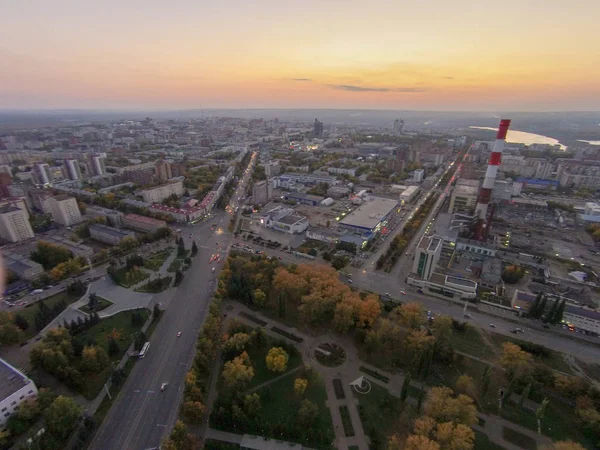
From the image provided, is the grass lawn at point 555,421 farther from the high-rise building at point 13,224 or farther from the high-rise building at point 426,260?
the high-rise building at point 13,224

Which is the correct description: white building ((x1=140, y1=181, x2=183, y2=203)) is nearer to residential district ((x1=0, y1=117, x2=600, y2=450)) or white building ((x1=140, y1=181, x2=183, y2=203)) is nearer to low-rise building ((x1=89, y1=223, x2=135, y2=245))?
residential district ((x1=0, y1=117, x2=600, y2=450))

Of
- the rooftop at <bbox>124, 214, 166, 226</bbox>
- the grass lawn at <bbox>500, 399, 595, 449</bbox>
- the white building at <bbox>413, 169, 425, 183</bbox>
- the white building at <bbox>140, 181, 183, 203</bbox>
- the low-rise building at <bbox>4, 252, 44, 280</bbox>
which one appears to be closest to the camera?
the grass lawn at <bbox>500, 399, 595, 449</bbox>

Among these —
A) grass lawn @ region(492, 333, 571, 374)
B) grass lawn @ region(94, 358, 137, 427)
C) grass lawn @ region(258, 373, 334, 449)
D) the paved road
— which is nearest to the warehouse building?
the paved road

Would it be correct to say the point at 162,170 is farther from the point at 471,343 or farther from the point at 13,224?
the point at 471,343

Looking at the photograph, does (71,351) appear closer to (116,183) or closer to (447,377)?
→ (447,377)

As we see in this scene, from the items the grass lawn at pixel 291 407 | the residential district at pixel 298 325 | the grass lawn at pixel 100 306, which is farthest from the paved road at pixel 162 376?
the grass lawn at pixel 291 407

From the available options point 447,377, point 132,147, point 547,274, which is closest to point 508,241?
point 547,274

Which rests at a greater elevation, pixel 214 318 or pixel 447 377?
pixel 214 318
